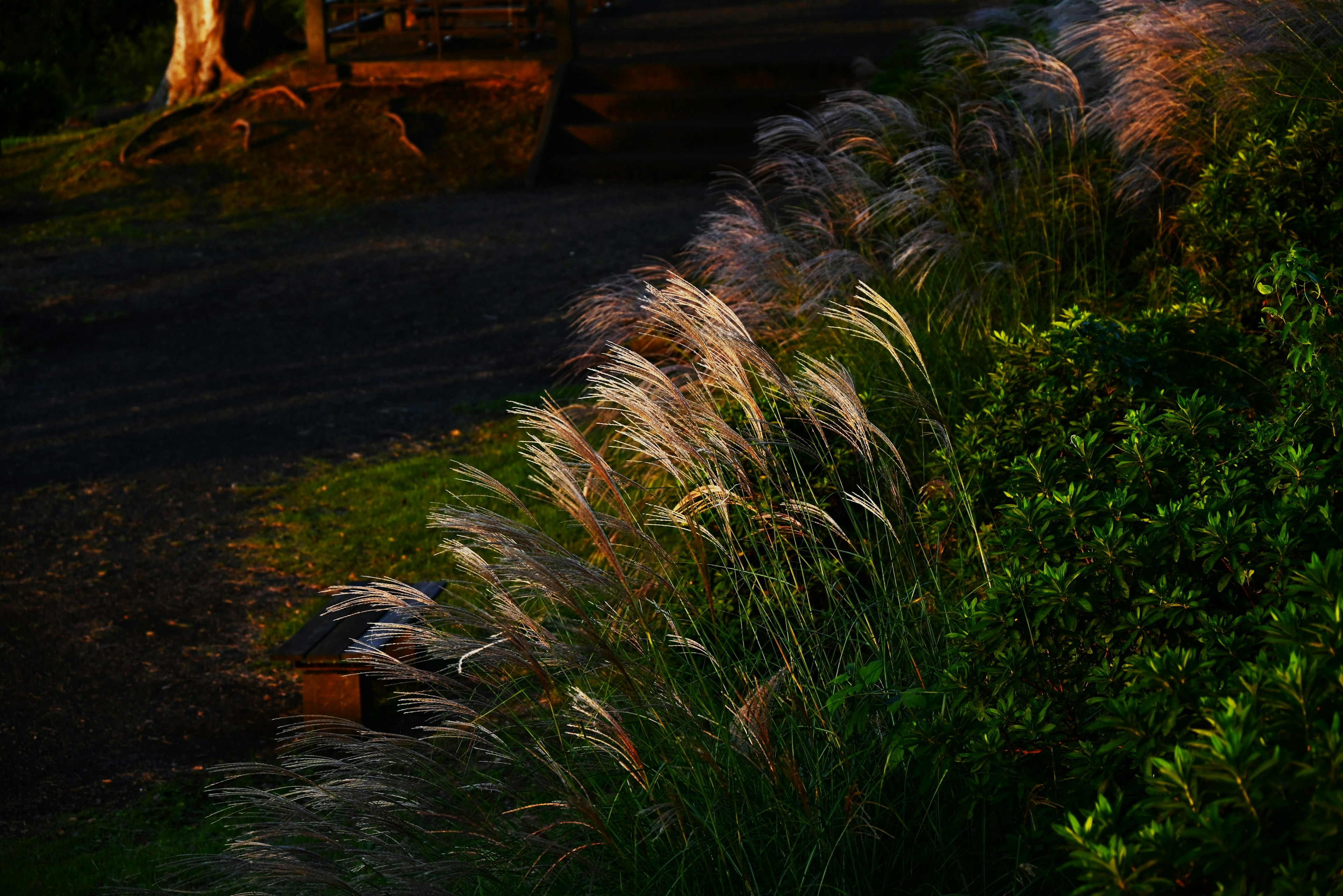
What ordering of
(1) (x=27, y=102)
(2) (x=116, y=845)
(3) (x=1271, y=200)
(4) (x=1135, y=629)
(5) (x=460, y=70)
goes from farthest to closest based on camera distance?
1. (1) (x=27, y=102)
2. (5) (x=460, y=70)
3. (3) (x=1271, y=200)
4. (2) (x=116, y=845)
5. (4) (x=1135, y=629)

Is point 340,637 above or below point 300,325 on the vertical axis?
below

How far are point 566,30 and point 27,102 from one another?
891 centimetres

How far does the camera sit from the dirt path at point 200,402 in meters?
4.93

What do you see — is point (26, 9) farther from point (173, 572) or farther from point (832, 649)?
point (832, 649)

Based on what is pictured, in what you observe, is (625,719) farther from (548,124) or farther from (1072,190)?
(548,124)

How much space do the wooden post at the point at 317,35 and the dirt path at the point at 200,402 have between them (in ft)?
11.0

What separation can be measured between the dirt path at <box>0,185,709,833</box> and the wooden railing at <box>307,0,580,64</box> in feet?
10.1

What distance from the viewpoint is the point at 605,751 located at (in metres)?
3.19

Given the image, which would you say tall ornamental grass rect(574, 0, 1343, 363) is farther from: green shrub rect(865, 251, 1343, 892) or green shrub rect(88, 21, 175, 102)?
green shrub rect(88, 21, 175, 102)

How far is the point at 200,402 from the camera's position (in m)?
8.34

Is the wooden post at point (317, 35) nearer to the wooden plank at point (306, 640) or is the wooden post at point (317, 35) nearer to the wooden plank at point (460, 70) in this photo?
the wooden plank at point (460, 70)

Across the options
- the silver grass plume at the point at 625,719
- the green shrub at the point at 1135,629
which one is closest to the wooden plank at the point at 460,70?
the silver grass plume at the point at 625,719

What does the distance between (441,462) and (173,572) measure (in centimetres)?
166

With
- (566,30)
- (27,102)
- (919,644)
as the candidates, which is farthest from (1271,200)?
(27,102)
